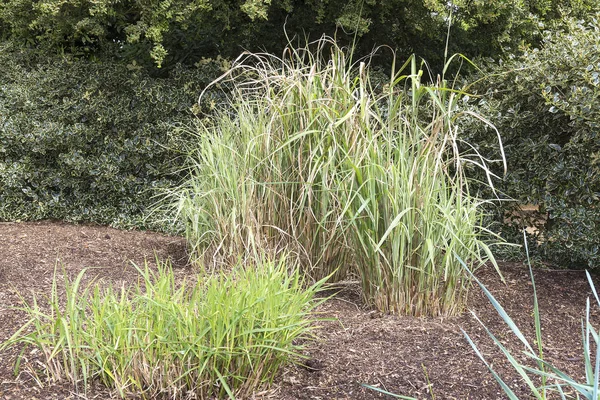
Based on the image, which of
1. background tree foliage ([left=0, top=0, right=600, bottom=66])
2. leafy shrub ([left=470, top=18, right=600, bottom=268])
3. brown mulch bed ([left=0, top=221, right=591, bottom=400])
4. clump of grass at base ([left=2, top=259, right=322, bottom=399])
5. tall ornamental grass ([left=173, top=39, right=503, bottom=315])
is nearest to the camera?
clump of grass at base ([left=2, top=259, right=322, bottom=399])

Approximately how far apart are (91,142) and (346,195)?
389cm

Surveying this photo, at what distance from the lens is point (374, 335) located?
2.95 meters

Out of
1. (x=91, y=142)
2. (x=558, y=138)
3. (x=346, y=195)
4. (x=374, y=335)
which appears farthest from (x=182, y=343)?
(x=91, y=142)

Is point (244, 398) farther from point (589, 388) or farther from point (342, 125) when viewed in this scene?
point (342, 125)

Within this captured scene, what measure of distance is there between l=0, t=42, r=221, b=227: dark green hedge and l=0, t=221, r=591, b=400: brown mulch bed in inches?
62.8

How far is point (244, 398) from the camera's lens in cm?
238

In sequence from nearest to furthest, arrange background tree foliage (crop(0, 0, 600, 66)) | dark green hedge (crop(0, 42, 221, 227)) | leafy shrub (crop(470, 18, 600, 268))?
leafy shrub (crop(470, 18, 600, 268)) → background tree foliage (crop(0, 0, 600, 66)) → dark green hedge (crop(0, 42, 221, 227))

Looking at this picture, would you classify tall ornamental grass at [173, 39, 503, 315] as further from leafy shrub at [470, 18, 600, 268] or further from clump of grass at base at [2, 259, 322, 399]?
leafy shrub at [470, 18, 600, 268]

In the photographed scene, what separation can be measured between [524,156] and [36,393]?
3.86 meters

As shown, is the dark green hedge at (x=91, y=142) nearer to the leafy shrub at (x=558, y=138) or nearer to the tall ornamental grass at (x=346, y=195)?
the tall ornamental grass at (x=346, y=195)

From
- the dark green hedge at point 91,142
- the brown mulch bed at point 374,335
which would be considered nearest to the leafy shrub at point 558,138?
the brown mulch bed at point 374,335

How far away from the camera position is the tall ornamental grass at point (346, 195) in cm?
323

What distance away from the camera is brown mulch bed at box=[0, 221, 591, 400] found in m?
2.44

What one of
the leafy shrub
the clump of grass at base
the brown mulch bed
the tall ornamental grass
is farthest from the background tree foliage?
the clump of grass at base
